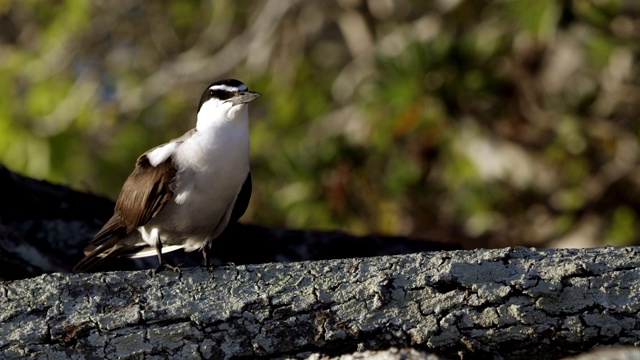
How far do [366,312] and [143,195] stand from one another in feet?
5.84

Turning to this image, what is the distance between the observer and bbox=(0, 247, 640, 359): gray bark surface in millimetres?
4289

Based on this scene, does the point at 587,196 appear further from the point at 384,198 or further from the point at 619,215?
the point at 384,198

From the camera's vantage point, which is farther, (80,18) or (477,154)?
(80,18)

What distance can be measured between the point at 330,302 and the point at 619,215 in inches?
362

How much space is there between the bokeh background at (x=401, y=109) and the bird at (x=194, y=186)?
530 centimetres

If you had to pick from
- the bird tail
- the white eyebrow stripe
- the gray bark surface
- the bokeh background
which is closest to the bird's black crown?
the white eyebrow stripe

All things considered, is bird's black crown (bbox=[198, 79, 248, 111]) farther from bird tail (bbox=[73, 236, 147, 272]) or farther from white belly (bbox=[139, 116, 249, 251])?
bird tail (bbox=[73, 236, 147, 272])

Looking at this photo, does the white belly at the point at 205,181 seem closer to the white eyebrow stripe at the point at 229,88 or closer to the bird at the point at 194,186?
the bird at the point at 194,186

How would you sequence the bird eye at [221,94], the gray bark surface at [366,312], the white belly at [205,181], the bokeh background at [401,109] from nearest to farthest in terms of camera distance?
1. the gray bark surface at [366,312]
2. the white belly at [205,181]
3. the bird eye at [221,94]
4. the bokeh background at [401,109]

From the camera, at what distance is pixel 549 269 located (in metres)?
4.38

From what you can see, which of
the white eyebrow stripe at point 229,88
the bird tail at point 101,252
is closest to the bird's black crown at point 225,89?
the white eyebrow stripe at point 229,88

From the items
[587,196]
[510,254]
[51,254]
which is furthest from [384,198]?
[510,254]

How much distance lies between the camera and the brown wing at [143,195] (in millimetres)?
5719

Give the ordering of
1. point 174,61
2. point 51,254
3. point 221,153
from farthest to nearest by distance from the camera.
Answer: point 174,61 → point 51,254 → point 221,153
